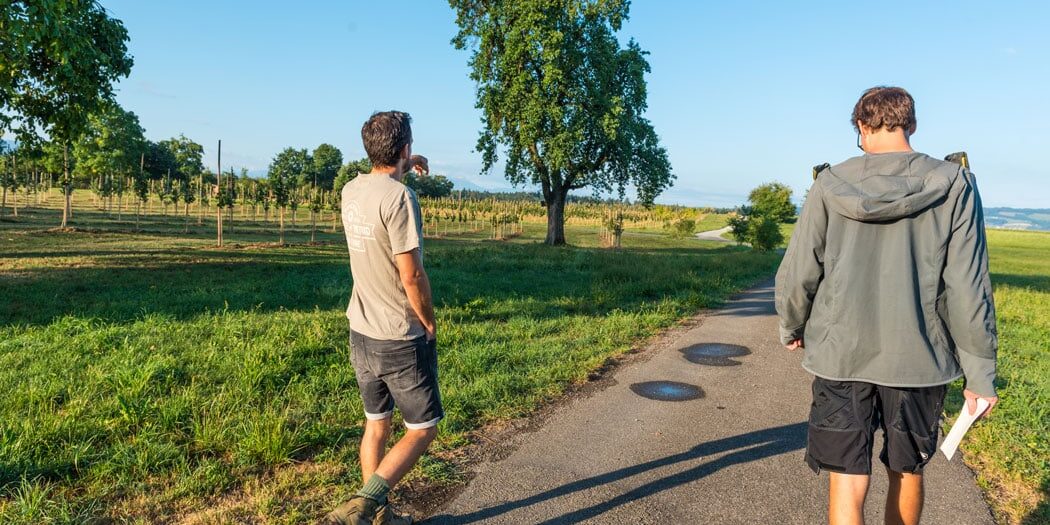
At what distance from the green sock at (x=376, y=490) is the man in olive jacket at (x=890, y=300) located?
211 cm

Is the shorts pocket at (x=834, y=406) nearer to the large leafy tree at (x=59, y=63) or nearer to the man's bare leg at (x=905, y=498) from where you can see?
the man's bare leg at (x=905, y=498)

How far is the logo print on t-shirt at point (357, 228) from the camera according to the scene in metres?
2.98

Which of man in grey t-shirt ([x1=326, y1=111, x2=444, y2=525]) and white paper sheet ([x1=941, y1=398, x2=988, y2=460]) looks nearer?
white paper sheet ([x1=941, y1=398, x2=988, y2=460])

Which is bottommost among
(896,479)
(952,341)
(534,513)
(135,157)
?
(534,513)

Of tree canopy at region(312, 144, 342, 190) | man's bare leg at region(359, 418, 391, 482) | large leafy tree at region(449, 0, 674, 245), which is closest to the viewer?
man's bare leg at region(359, 418, 391, 482)

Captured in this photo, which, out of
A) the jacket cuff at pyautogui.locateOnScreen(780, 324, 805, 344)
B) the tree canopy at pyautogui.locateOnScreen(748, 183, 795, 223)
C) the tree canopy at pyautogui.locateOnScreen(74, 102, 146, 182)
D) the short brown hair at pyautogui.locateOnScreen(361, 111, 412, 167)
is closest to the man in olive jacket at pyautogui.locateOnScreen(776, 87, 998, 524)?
the jacket cuff at pyautogui.locateOnScreen(780, 324, 805, 344)

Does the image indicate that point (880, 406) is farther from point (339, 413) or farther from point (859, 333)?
point (339, 413)

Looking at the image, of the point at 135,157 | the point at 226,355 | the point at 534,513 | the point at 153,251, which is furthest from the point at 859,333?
the point at 135,157

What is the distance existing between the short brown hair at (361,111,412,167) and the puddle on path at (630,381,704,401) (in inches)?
149

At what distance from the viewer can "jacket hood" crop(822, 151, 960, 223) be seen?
7.87 feet

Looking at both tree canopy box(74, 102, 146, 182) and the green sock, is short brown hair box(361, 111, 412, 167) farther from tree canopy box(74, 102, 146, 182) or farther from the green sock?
tree canopy box(74, 102, 146, 182)

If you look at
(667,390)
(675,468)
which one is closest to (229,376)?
(675,468)

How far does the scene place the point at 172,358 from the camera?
19.1ft

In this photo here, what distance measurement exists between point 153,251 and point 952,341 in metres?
21.5
